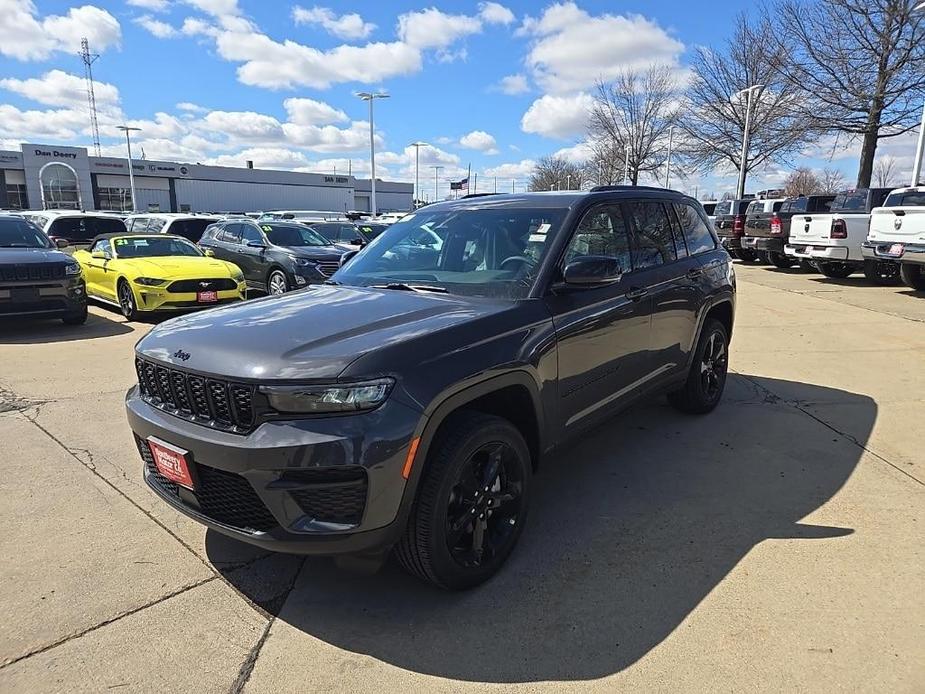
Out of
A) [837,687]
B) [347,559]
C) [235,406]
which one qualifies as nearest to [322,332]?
[235,406]

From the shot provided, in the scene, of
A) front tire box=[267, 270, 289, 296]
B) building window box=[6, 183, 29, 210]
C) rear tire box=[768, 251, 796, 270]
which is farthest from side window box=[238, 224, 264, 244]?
building window box=[6, 183, 29, 210]

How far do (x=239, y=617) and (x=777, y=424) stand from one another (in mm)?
4175

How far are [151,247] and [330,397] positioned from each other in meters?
9.86

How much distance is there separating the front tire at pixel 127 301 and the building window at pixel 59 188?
53.5 m

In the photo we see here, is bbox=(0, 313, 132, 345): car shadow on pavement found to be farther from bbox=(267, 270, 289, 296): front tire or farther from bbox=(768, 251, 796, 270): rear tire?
bbox=(768, 251, 796, 270): rear tire

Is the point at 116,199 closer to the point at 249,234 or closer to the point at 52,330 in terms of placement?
the point at 249,234

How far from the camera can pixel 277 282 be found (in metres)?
11.5

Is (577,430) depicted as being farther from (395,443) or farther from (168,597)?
(168,597)

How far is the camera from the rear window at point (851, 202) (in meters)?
14.0

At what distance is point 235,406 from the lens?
249 cm

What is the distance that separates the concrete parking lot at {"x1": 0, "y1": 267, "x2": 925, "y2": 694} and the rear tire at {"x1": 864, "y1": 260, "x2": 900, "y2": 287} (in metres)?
9.93

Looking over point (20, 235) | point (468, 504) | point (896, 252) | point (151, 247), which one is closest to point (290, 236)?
point (151, 247)

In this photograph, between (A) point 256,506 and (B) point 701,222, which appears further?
(B) point 701,222

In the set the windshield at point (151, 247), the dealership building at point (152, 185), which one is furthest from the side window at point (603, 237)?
the dealership building at point (152, 185)
